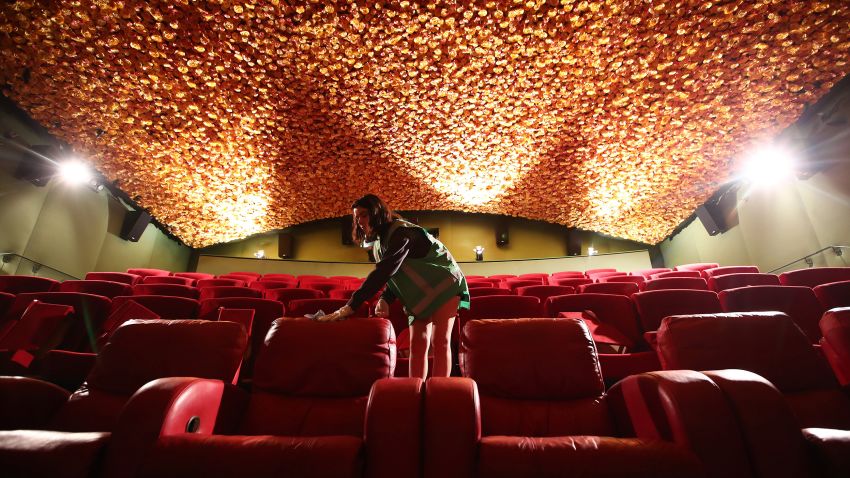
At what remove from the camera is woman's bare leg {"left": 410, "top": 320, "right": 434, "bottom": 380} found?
1.66 meters

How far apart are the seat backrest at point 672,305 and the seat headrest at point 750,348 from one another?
102 centimetres

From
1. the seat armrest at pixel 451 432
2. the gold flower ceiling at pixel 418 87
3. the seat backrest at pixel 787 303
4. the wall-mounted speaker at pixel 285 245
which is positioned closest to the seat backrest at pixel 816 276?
the seat backrest at pixel 787 303

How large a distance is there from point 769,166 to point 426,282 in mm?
5728

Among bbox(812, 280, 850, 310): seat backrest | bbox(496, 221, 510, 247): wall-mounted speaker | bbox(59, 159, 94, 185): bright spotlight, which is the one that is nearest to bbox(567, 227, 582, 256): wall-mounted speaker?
bbox(496, 221, 510, 247): wall-mounted speaker

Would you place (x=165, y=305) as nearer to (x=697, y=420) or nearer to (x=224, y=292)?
(x=224, y=292)

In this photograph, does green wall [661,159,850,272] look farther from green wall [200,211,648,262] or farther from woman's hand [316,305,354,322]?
woman's hand [316,305,354,322]

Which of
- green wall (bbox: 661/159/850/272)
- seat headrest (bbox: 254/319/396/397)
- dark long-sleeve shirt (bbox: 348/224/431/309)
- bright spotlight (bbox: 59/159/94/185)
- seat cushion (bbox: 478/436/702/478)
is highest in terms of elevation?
bright spotlight (bbox: 59/159/94/185)

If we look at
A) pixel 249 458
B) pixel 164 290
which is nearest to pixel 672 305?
pixel 249 458

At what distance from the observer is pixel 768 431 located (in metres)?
0.83

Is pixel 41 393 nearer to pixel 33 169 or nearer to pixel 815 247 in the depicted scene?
pixel 33 169

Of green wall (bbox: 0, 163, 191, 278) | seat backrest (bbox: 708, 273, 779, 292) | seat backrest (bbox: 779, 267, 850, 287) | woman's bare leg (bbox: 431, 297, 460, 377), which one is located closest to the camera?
woman's bare leg (bbox: 431, 297, 460, 377)

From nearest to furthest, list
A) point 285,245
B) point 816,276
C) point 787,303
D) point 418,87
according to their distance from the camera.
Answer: point 787,303
point 816,276
point 418,87
point 285,245

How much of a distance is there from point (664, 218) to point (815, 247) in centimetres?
280

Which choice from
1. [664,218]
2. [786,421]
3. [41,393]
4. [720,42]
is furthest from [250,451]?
[664,218]
